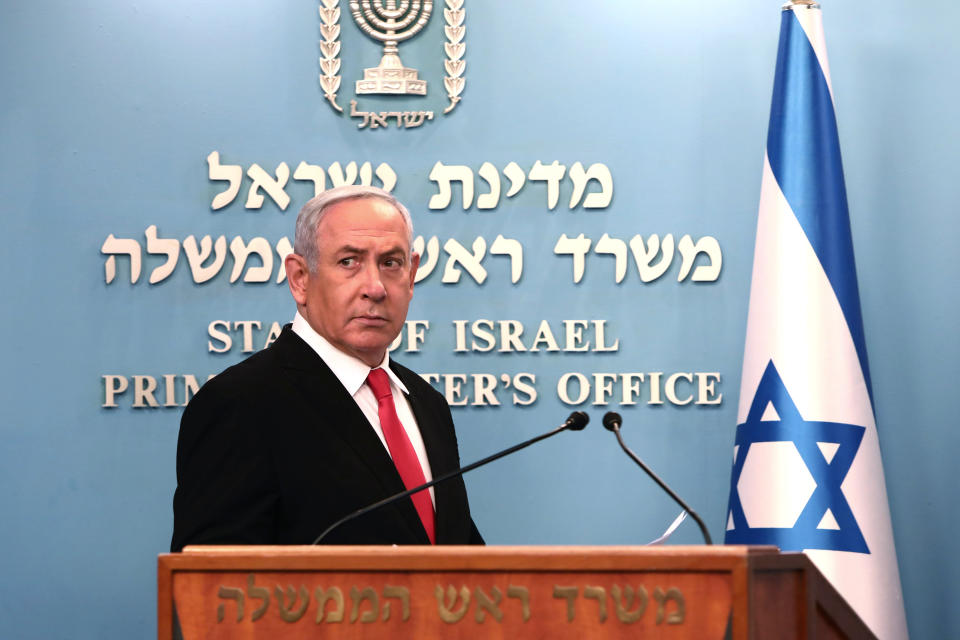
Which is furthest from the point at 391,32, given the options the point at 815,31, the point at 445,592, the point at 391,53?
the point at 445,592

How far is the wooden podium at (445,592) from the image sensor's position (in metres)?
1.20

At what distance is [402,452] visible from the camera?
2.10 m

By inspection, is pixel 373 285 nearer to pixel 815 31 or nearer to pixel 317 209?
pixel 317 209

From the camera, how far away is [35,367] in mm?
3225

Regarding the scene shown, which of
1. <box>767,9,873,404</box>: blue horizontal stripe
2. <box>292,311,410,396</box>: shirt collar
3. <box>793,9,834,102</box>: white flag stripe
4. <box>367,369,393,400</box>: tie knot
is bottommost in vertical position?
<box>367,369,393,400</box>: tie knot

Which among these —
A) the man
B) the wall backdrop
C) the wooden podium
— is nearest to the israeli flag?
the wall backdrop

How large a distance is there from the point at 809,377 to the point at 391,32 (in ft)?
5.12

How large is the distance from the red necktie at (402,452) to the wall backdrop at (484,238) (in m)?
1.04

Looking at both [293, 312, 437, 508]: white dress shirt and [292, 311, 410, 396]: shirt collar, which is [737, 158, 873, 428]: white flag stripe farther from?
[292, 311, 410, 396]: shirt collar

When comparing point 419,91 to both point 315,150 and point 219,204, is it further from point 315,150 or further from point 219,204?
point 219,204

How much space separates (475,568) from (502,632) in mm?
76

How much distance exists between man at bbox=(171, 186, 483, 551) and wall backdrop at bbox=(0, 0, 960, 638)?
3.07 feet

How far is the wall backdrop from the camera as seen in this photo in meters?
3.20

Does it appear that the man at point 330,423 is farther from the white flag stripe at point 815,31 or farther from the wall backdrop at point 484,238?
the white flag stripe at point 815,31
